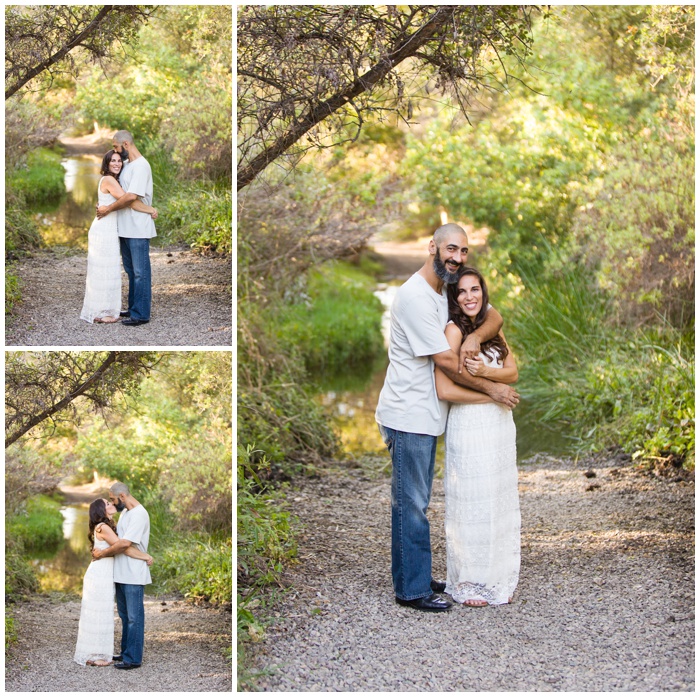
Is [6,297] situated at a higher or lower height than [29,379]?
higher

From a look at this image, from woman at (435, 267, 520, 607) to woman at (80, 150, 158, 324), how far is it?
5.04 feet

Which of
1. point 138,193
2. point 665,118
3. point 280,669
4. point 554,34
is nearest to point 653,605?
point 280,669

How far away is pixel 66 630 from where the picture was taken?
4.51 metres

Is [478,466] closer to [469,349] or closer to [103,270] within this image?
[469,349]

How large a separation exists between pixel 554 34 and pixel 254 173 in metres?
8.34

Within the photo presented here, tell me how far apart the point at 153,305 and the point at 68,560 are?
1.43 metres

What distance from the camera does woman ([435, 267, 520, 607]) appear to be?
4.63m

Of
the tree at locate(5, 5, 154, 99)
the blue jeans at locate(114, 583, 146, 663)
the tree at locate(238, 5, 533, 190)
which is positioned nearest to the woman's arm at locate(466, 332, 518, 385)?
the tree at locate(238, 5, 533, 190)

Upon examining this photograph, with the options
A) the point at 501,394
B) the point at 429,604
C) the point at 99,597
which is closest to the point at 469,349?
the point at 501,394

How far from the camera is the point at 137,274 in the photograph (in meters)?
4.19

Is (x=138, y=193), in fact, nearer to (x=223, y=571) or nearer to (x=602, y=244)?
(x=223, y=571)

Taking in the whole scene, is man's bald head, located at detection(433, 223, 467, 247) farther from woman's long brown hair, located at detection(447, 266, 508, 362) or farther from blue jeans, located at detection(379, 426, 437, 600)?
blue jeans, located at detection(379, 426, 437, 600)

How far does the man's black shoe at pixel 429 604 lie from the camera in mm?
4738

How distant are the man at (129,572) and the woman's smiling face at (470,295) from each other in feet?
5.76
